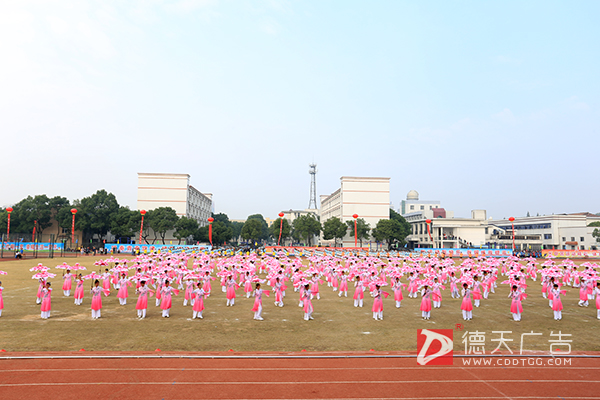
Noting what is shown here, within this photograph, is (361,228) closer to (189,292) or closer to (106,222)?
(106,222)

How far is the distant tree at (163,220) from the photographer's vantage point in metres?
56.6

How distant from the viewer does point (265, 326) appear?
37.9ft

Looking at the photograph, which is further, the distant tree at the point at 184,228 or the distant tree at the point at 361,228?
the distant tree at the point at 361,228

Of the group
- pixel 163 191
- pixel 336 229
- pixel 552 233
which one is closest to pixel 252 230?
pixel 163 191

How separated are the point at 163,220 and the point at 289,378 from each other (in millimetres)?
54124

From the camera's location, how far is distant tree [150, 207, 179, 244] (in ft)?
186

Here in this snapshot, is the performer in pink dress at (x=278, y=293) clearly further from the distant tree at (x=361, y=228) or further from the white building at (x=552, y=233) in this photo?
the white building at (x=552, y=233)

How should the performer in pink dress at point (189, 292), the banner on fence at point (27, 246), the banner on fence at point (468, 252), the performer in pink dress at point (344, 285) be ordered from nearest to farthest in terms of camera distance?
1. the performer in pink dress at point (189, 292)
2. the performer in pink dress at point (344, 285)
3. the banner on fence at point (468, 252)
4. the banner on fence at point (27, 246)

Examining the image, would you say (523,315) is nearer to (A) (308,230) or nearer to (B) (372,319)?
(B) (372,319)

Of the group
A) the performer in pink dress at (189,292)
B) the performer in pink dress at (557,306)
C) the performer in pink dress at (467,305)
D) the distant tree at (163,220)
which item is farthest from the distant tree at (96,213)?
the performer in pink dress at (557,306)

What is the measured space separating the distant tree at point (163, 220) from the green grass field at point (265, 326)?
40.9 meters

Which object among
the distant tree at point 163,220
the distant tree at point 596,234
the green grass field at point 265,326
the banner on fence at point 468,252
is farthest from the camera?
the distant tree at point 163,220

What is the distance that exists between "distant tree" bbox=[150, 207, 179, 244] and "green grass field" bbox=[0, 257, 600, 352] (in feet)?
134

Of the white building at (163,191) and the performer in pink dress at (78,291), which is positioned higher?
the white building at (163,191)
